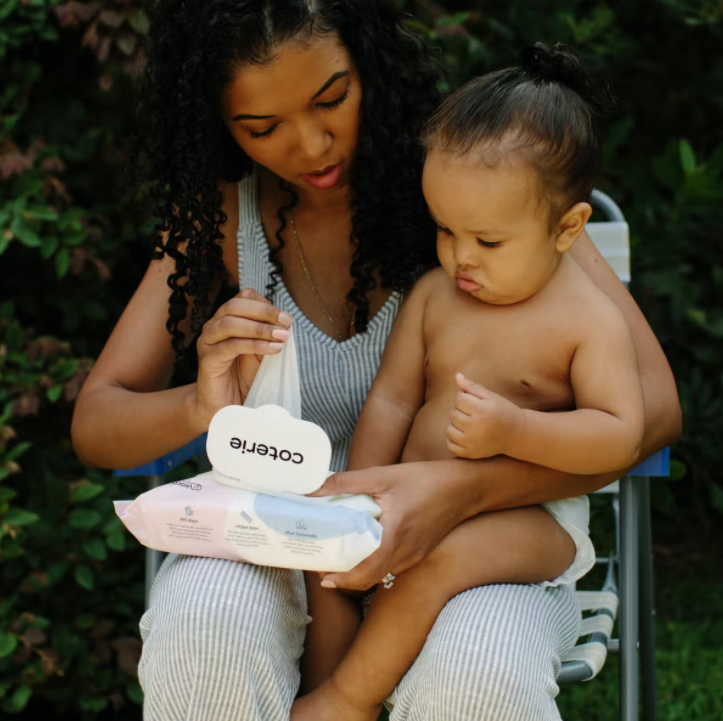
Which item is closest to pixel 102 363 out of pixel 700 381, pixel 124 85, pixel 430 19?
pixel 124 85

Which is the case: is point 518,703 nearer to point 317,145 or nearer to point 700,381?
point 317,145

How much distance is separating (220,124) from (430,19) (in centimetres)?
105

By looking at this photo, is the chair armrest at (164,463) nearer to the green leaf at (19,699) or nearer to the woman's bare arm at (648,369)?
the green leaf at (19,699)

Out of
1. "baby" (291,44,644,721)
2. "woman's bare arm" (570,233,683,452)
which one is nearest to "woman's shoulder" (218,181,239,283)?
"baby" (291,44,644,721)

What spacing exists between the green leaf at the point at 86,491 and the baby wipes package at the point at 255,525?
0.84 metres

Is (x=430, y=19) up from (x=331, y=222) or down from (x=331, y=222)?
up

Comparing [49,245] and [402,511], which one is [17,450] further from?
[402,511]

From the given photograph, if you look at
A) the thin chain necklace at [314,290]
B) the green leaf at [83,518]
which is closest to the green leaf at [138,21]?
the thin chain necklace at [314,290]

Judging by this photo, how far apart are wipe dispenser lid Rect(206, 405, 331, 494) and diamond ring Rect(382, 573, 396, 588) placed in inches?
7.0

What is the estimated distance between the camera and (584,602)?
7.11ft

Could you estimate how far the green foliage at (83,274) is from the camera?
2.47 meters

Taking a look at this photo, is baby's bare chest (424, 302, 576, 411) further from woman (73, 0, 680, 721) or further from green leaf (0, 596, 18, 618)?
green leaf (0, 596, 18, 618)

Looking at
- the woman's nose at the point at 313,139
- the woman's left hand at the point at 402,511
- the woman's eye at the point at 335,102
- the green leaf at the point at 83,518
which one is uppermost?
the woman's eye at the point at 335,102

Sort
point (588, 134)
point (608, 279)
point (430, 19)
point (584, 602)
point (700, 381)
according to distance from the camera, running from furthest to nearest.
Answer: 1. point (700, 381)
2. point (430, 19)
3. point (584, 602)
4. point (608, 279)
5. point (588, 134)
